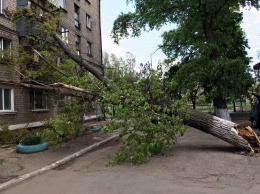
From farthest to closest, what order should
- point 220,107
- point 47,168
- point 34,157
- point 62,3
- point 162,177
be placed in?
point 62,3 < point 220,107 < point 34,157 < point 47,168 < point 162,177

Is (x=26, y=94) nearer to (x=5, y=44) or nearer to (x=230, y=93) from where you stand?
(x=5, y=44)

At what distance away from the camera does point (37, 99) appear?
58.3 ft

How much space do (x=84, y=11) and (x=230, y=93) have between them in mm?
15722

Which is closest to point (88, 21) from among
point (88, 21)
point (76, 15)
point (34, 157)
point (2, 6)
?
point (88, 21)

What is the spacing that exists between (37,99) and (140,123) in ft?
35.4

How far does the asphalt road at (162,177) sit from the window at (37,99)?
29.5 ft

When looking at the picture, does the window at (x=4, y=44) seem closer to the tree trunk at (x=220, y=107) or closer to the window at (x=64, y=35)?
the window at (x=64, y=35)

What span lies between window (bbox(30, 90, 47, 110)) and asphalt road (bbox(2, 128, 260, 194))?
901 centimetres

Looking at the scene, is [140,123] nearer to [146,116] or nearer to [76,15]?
[146,116]

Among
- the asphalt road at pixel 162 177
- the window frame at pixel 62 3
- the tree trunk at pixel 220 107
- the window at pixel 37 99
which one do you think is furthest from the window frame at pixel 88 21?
the asphalt road at pixel 162 177

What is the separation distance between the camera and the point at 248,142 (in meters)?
9.17

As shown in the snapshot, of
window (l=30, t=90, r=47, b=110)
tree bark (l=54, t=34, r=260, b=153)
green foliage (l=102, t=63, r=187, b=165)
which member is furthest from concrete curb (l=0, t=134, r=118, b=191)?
window (l=30, t=90, r=47, b=110)

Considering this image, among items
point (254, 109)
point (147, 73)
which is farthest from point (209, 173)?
point (254, 109)

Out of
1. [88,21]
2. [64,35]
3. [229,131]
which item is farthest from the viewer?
[88,21]
